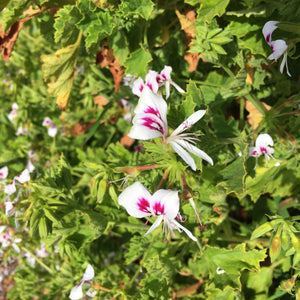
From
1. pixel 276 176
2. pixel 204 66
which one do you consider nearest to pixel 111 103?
pixel 204 66

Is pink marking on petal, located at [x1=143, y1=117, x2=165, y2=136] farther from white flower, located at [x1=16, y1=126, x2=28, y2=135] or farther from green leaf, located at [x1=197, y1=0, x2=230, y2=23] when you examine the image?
white flower, located at [x1=16, y1=126, x2=28, y2=135]

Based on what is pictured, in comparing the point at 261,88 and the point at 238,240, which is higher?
the point at 261,88

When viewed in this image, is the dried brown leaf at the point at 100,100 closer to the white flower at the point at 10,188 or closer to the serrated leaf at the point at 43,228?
the white flower at the point at 10,188

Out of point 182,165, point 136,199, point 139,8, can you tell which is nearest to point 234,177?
point 182,165

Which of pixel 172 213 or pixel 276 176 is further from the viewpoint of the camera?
pixel 276 176

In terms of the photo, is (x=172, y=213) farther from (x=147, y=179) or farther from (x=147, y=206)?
(x=147, y=179)

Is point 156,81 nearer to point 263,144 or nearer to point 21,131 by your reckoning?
point 263,144

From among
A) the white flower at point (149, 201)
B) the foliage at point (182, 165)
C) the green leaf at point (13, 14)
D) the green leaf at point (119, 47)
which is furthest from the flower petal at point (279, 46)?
the green leaf at point (13, 14)
